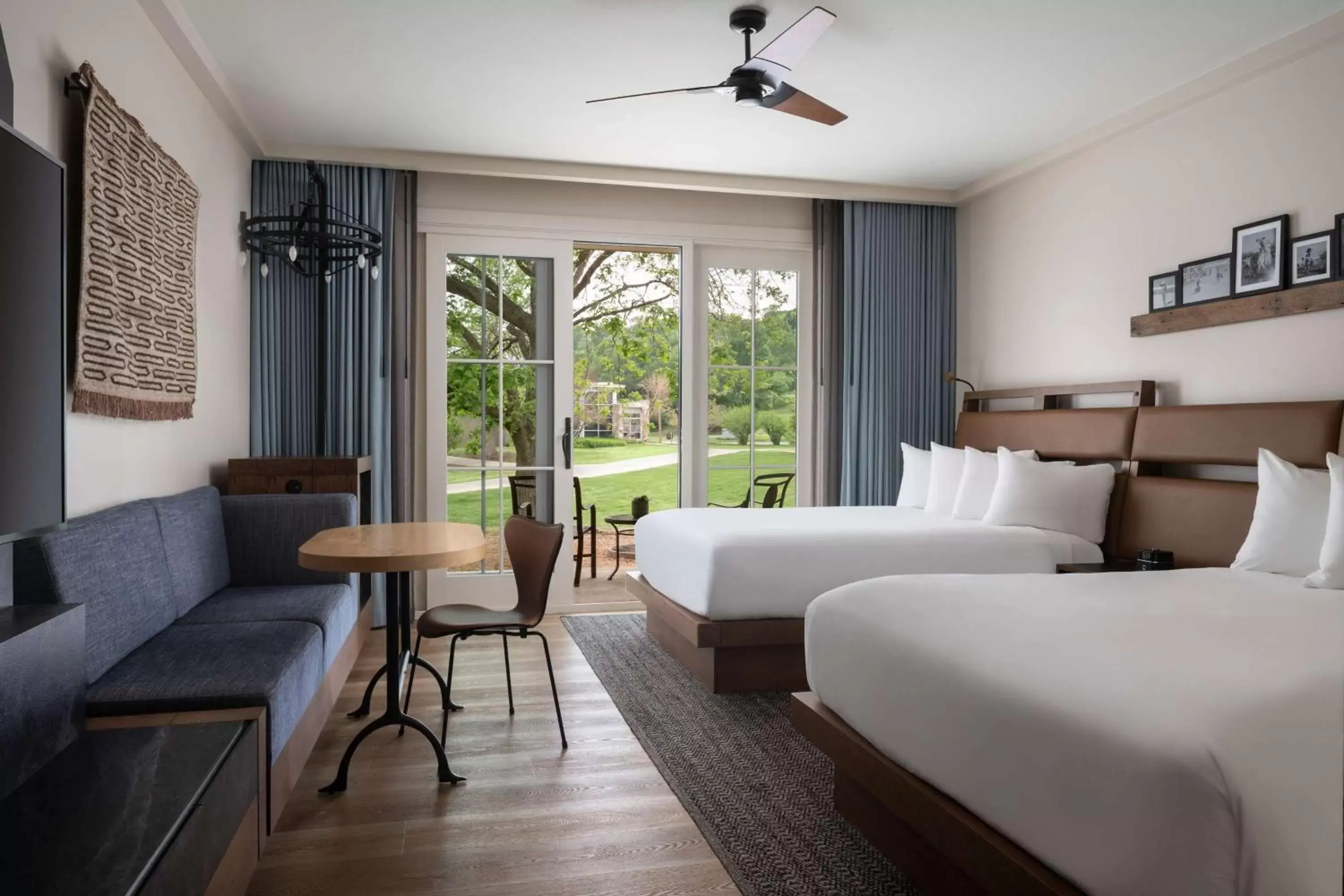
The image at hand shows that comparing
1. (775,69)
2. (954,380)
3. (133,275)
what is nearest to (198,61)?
(133,275)

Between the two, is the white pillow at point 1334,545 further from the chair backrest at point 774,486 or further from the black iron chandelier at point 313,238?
the black iron chandelier at point 313,238

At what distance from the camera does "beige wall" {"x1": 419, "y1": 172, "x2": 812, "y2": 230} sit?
513 centimetres

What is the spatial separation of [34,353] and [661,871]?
187 cm

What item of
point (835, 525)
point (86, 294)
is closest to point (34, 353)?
point (86, 294)

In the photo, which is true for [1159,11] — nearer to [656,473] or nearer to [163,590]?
[163,590]

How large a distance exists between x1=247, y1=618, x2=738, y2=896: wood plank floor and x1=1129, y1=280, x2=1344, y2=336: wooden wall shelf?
2.99m

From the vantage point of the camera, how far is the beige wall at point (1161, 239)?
336 cm

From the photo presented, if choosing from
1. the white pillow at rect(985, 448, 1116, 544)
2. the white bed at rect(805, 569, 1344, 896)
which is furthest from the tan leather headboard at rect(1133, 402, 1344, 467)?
the white bed at rect(805, 569, 1344, 896)

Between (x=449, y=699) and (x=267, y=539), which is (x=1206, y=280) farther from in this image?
(x=267, y=539)

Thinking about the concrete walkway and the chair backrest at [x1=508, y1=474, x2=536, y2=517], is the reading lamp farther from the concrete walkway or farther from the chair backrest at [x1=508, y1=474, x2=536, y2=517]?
the concrete walkway

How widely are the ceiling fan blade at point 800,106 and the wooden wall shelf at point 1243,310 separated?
180 cm

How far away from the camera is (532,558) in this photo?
320cm

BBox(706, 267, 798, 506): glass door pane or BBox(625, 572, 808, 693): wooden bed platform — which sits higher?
BBox(706, 267, 798, 506): glass door pane

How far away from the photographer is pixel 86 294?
8.26ft
